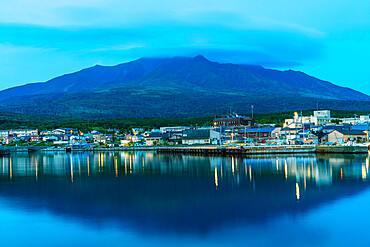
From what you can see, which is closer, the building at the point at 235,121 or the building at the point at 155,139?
the building at the point at 155,139

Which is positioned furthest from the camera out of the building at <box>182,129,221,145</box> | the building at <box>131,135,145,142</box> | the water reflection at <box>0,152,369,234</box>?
the building at <box>131,135,145,142</box>

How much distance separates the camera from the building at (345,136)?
4881 centimetres

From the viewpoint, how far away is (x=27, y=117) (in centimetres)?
13175

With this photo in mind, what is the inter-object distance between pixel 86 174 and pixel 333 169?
13356 mm

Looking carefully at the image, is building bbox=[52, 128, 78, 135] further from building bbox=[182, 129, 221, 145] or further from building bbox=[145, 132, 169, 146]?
building bbox=[182, 129, 221, 145]

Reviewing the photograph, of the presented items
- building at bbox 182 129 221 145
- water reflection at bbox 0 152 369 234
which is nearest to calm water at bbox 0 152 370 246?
water reflection at bbox 0 152 369 234

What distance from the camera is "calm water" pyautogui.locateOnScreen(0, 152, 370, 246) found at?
37.1 feet

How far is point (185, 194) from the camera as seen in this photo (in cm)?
1722

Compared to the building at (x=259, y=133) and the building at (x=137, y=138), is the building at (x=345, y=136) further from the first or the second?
the building at (x=137, y=138)

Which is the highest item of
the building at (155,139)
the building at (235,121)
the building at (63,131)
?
the building at (235,121)

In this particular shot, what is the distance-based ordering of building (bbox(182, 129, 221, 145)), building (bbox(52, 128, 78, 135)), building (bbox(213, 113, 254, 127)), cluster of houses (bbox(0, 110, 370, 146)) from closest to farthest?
1. cluster of houses (bbox(0, 110, 370, 146))
2. building (bbox(182, 129, 221, 145))
3. building (bbox(213, 113, 254, 127))
4. building (bbox(52, 128, 78, 135))

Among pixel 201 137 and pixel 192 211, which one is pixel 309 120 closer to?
pixel 201 137

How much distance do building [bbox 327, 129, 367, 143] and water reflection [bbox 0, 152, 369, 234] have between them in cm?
2394

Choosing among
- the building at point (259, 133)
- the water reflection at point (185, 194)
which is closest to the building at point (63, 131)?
the building at point (259, 133)
